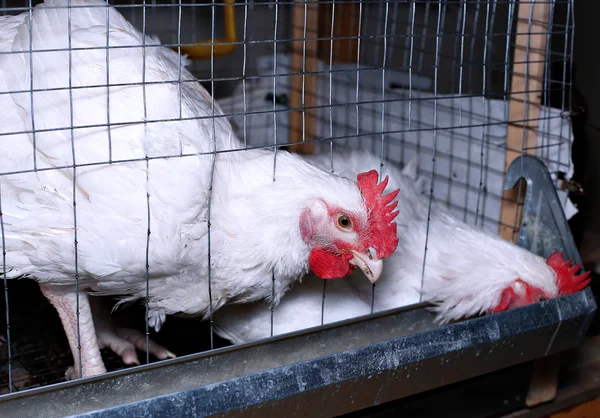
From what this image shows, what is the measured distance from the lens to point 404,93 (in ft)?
9.45

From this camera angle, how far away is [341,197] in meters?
1.64

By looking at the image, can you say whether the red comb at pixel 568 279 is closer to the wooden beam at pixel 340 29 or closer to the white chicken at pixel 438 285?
the white chicken at pixel 438 285

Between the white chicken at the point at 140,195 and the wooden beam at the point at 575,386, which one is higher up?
the white chicken at the point at 140,195

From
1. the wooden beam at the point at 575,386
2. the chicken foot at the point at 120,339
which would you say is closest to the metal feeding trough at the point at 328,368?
the wooden beam at the point at 575,386

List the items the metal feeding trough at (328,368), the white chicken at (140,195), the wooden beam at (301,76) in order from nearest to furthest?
the metal feeding trough at (328,368) → the white chicken at (140,195) → the wooden beam at (301,76)

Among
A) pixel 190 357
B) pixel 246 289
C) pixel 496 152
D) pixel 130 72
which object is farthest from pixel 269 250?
pixel 496 152

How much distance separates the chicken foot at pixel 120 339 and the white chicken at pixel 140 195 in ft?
0.59

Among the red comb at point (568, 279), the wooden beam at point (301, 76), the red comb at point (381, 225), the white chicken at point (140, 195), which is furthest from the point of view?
the wooden beam at point (301, 76)

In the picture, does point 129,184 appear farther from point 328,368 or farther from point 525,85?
point 525,85

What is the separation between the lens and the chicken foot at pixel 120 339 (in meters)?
1.94

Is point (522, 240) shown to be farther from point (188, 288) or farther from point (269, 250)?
point (188, 288)

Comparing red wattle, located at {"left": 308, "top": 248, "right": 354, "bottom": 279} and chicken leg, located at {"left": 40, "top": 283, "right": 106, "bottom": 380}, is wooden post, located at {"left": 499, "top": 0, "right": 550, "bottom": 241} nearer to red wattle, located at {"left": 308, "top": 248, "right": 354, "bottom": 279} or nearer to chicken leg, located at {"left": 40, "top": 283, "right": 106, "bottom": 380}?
red wattle, located at {"left": 308, "top": 248, "right": 354, "bottom": 279}

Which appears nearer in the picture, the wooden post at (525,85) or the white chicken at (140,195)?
the white chicken at (140,195)

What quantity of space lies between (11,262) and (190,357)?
48 centimetres
